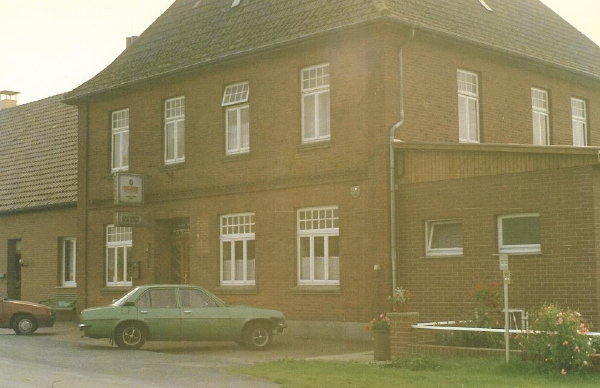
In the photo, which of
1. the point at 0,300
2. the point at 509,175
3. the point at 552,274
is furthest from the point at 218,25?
the point at 552,274

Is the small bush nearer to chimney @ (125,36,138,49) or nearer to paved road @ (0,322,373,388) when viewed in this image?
paved road @ (0,322,373,388)

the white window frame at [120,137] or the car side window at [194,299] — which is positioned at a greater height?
the white window frame at [120,137]

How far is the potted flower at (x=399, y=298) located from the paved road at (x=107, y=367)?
337 cm

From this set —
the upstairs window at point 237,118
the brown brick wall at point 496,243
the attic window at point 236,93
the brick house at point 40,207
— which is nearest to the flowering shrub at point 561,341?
the brown brick wall at point 496,243

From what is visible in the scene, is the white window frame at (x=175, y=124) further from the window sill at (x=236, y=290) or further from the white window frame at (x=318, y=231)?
the white window frame at (x=318, y=231)

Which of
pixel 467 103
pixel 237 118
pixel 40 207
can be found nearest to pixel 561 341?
pixel 467 103

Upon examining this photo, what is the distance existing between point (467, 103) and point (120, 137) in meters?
11.3

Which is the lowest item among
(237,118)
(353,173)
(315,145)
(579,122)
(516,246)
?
(516,246)

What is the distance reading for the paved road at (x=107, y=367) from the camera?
14.2 meters

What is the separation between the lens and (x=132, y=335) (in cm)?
2039

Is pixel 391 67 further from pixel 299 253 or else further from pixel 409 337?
pixel 409 337

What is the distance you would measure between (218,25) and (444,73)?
7.41 meters

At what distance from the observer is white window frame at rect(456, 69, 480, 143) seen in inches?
949

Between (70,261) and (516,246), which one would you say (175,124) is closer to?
(70,261)
